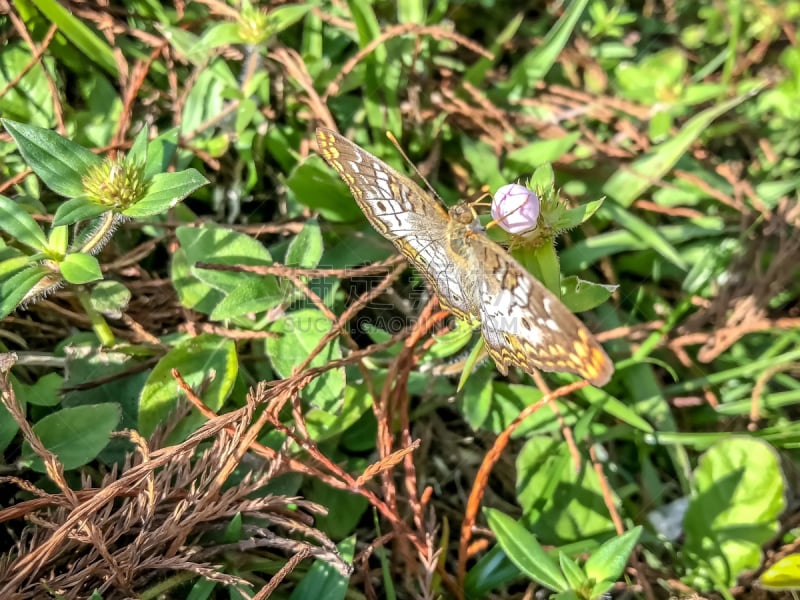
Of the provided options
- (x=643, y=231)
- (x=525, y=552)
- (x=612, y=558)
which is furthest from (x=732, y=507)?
(x=643, y=231)

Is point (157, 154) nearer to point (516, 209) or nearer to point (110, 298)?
point (110, 298)

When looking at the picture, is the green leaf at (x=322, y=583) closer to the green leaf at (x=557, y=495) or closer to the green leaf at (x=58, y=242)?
the green leaf at (x=557, y=495)

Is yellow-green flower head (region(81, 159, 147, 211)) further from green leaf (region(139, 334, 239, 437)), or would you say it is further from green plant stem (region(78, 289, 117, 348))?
green leaf (region(139, 334, 239, 437))

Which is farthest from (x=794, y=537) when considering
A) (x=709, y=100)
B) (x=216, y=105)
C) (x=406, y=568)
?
(x=216, y=105)

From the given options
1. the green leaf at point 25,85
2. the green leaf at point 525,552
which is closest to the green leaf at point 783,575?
the green leaf at point 525,552

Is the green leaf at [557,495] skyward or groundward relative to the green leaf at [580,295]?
groundward

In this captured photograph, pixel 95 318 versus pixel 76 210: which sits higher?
pixel 76 210

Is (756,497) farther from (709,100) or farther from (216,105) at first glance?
(216,105)
